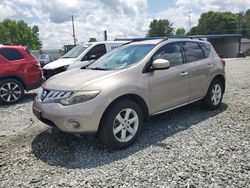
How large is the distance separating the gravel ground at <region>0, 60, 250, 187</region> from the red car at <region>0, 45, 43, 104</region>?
2.43 metres

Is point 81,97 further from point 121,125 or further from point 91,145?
point 91,145

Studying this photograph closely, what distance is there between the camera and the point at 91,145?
454 centimetres

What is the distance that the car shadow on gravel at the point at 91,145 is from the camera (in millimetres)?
4023

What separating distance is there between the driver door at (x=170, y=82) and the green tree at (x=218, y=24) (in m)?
80.9

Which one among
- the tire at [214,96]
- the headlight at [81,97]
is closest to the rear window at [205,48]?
the tire at [214,96]

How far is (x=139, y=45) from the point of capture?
5414 millimetres

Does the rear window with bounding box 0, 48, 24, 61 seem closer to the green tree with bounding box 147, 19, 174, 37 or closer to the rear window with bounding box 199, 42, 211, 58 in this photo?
the rear window with bounding box 199, 42, 211, 58

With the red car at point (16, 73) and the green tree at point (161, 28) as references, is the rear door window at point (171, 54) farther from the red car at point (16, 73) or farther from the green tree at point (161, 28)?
the green tree at point (161, 28)

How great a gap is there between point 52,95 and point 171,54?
2357 millimetres

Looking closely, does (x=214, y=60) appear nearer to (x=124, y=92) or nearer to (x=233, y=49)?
(x=124, y=92)

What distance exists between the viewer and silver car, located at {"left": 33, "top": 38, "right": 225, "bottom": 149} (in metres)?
4.04

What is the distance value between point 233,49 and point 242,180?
4664cm

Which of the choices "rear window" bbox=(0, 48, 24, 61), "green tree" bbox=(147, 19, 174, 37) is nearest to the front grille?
"rear window" bbox=(0, 48, 24, 61)

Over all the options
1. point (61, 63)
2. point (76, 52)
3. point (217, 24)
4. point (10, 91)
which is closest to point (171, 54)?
point (10, 91)
